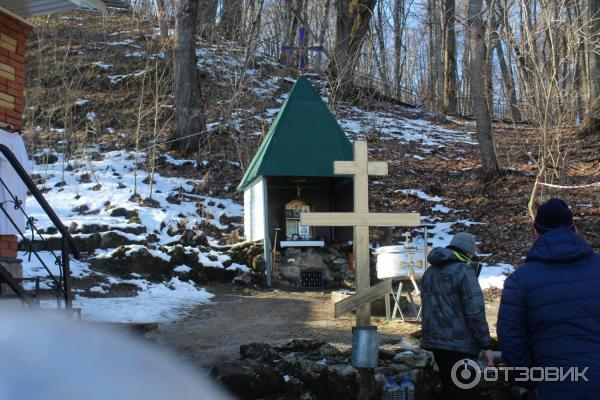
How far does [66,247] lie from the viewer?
5555 mm

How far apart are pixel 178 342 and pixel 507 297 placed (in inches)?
188

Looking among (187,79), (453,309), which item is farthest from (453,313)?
(187,79)

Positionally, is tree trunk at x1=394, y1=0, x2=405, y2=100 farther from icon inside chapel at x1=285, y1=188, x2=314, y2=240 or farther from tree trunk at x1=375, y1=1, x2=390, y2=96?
icon inside chapel at x1=285, y1=188, x2=314, y2=240

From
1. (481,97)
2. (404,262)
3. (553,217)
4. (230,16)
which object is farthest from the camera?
(230,16)

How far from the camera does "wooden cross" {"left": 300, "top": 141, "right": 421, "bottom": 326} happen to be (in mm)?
5504

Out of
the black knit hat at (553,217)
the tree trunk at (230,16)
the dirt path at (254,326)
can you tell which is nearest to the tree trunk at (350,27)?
the tree trunk at (230,16)

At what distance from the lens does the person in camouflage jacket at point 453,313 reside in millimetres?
4312

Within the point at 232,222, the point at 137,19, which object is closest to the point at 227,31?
the point at 137,19

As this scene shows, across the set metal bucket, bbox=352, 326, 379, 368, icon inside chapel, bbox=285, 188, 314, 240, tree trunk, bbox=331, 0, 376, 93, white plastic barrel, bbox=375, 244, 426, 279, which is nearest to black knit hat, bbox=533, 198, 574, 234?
metal bucket, bbox=352, 326, 379, 368

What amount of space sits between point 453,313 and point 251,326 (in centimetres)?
435

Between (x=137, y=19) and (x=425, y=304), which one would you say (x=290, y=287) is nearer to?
(x=425, y=304)

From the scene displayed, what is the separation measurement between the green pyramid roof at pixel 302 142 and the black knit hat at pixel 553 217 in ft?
28.2

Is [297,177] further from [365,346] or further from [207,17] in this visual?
[207,17]

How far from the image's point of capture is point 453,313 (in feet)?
14.4
